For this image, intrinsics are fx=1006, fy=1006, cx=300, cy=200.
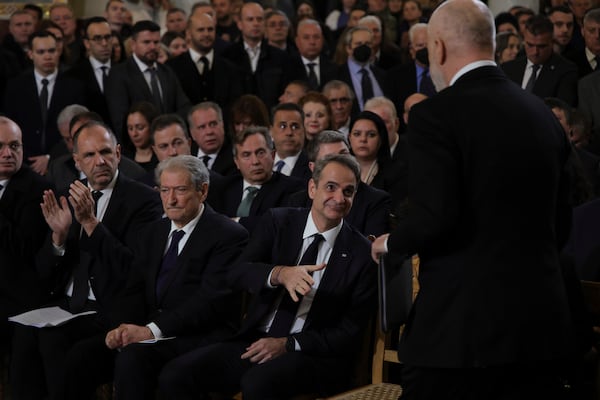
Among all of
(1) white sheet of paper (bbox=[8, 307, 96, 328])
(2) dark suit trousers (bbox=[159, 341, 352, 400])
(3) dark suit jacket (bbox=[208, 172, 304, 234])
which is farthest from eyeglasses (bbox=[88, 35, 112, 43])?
(2) dark suit trousers (bbox=[159, 341, 352, 400])

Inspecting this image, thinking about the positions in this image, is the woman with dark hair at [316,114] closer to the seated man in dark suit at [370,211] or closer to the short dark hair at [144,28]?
the short dark hair at [144,28]

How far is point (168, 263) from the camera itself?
15.1ft

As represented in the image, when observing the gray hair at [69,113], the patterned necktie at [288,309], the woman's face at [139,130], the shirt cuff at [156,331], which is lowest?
the shirt cuff at [156,331]

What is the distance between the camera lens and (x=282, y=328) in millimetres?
4086

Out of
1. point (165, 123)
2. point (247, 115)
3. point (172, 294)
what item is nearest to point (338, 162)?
point (172, 294)

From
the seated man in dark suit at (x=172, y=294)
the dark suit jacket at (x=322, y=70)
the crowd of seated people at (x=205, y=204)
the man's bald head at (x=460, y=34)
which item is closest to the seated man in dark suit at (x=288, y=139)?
the crowd of seated people at (x=205, y=204)

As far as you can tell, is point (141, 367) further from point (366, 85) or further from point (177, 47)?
point (177, 47)

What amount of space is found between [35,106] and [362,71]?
2.71 meters

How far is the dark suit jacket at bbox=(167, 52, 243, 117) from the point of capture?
8320mm

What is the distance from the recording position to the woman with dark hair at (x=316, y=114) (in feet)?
22.9

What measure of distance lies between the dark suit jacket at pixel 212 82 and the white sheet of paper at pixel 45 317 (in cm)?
374

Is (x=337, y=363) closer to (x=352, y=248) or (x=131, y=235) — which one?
(x=352, y=248)

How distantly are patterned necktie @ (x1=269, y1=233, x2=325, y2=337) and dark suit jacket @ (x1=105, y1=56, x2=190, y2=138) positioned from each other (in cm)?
385

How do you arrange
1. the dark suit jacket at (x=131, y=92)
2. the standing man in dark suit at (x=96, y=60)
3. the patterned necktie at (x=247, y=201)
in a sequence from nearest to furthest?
the patterned necktie at (x=247, y=201)
the dark suit jacket at (x=131, y=92)
the standing man in dark suit at (x=96, y=60)
